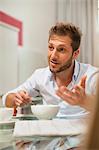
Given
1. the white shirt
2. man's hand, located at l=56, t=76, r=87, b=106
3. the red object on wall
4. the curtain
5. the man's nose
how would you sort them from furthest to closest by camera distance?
the curtain, the red object on wall, the man's nose, the white shirt, man's hand, located at l=56, t=76, r=87, b=106

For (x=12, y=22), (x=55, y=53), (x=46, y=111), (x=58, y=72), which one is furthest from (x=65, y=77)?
(x=12, y=22)

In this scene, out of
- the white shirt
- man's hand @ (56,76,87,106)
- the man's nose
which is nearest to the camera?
man's hand @ (56,76,87,106)

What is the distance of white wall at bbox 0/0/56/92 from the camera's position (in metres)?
2.98

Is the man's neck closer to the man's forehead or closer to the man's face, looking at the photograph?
the man's face

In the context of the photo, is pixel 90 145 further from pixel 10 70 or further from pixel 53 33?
pixel 10 70

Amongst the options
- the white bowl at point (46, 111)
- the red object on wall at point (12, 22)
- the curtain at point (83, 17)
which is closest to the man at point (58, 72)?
the white bowl at point (46, 111)

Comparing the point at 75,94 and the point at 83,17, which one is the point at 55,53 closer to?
the point at 75,94

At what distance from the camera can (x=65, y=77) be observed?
1466 millimetres

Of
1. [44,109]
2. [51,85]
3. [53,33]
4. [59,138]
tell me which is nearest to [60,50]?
[53,33]

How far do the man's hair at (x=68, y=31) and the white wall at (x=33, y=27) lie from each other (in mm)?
1365

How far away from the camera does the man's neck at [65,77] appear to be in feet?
4.68

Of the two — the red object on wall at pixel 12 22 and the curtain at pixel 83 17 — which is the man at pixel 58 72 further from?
the curtain at pixel 83 17

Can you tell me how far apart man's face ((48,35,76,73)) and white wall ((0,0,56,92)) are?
1.36m

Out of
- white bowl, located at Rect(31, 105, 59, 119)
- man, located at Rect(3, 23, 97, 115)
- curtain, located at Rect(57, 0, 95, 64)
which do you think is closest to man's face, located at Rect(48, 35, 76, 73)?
man, located at Rect(3, 23, 97, 115)
